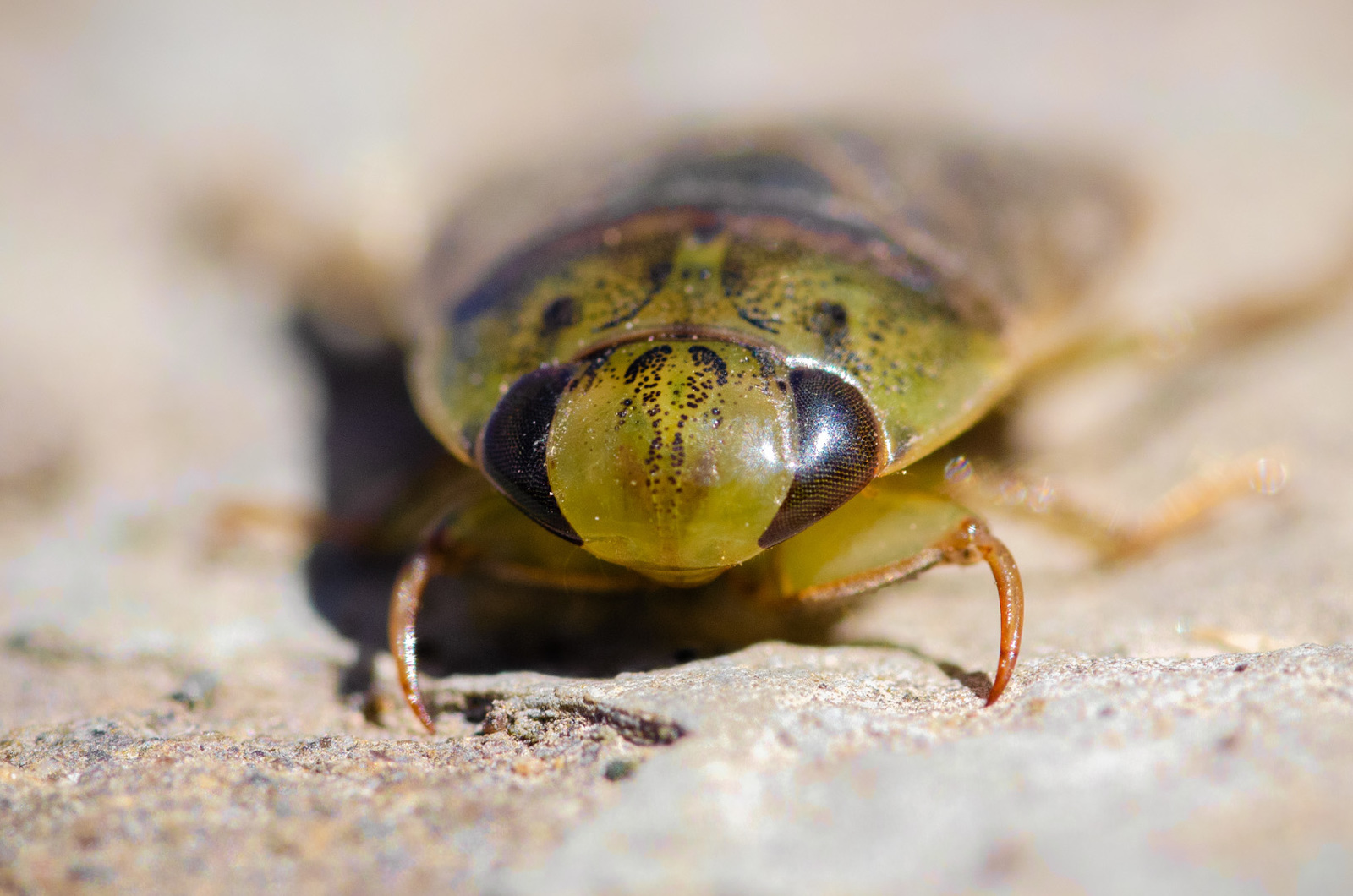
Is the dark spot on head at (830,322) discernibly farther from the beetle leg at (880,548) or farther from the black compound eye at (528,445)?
the black compound eye at (528,445)

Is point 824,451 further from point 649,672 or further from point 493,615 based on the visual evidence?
point 493,615

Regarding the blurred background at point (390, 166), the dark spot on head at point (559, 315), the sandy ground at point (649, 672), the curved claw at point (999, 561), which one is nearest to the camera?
the sandy ground at point (649, 672)

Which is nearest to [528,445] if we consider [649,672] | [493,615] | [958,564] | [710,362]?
[710,362]

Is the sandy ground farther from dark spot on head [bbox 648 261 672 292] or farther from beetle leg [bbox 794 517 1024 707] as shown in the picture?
dark spot on head [bbox 648 261 672 292]

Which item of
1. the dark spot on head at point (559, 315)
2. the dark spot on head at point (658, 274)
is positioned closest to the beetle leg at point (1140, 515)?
the dark spot on head at point (658, 274)

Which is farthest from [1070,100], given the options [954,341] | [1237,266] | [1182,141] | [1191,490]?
[954,341]

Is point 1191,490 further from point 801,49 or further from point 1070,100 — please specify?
point 801,49
